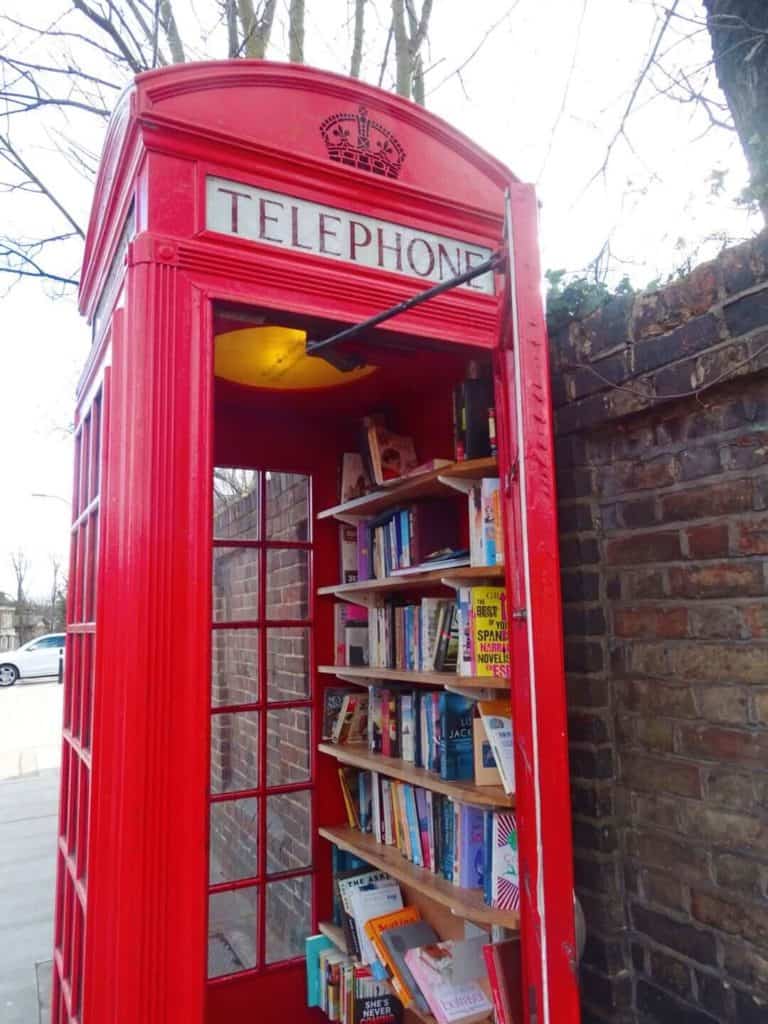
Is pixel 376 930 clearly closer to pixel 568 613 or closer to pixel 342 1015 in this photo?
pixel 342 1015

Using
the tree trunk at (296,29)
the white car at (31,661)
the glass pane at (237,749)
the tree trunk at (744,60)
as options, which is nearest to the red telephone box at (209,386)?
the glass pane at (237,749)

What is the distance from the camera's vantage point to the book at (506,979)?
1.75m

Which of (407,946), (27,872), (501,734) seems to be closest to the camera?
(501,734)

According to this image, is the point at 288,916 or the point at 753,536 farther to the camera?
the point at 288,916

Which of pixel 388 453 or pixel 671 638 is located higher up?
pixel 388 453

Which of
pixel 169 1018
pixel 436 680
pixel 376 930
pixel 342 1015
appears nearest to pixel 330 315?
pixel 436 680

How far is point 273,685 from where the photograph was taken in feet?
9.57

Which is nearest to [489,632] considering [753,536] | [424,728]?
[424,728]

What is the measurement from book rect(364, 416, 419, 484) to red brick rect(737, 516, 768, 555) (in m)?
1.25

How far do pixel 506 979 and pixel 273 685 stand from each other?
4.68 feet

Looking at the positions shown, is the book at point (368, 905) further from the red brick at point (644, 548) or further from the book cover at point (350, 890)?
the red brick at point (644, 548)

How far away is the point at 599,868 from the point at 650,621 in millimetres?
707

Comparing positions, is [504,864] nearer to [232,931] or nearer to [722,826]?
[722,826]

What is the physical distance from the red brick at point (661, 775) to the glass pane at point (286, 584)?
4.78ft
